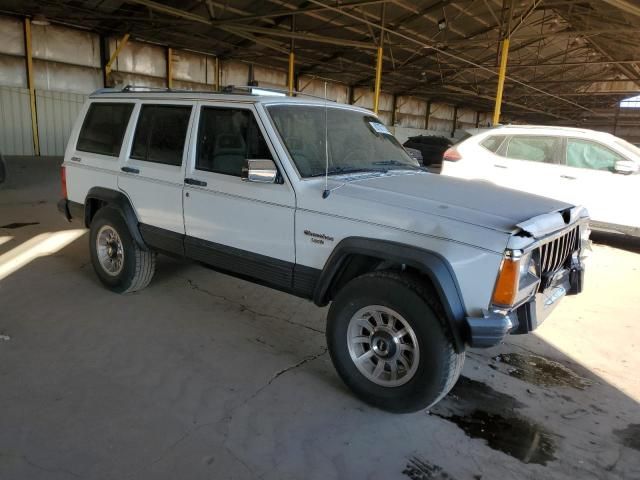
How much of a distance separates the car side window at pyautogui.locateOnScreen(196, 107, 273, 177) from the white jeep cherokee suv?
0.04 feet

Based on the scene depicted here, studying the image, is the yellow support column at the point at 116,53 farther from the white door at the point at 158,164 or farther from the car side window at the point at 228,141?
the car side window at the point at 228,141

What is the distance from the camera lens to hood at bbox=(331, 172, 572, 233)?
112 inches

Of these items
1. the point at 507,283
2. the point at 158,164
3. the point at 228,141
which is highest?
the point at 228,141

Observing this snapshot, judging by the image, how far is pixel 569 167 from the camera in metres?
7.47

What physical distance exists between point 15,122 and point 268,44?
27.4ft

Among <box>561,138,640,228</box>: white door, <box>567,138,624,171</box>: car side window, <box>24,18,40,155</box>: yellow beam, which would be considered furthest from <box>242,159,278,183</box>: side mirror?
<box>24,18,40,155</box>: yellow beam

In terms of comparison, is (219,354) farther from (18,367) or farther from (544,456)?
(544,456)

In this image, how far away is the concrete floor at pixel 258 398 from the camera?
2.62 metres

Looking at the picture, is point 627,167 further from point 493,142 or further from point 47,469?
point 47,469

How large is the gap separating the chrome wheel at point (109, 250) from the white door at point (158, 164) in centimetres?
50

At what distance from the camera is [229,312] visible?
463 cm

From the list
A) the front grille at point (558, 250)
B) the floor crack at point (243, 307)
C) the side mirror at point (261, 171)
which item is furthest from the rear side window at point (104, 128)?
the front grille at point (558, 250)

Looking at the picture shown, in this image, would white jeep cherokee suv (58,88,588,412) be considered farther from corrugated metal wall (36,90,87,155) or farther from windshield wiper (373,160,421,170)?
corrugated metal wall (36,90,87,155)

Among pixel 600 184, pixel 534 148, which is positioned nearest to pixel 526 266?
pixel 600 184
